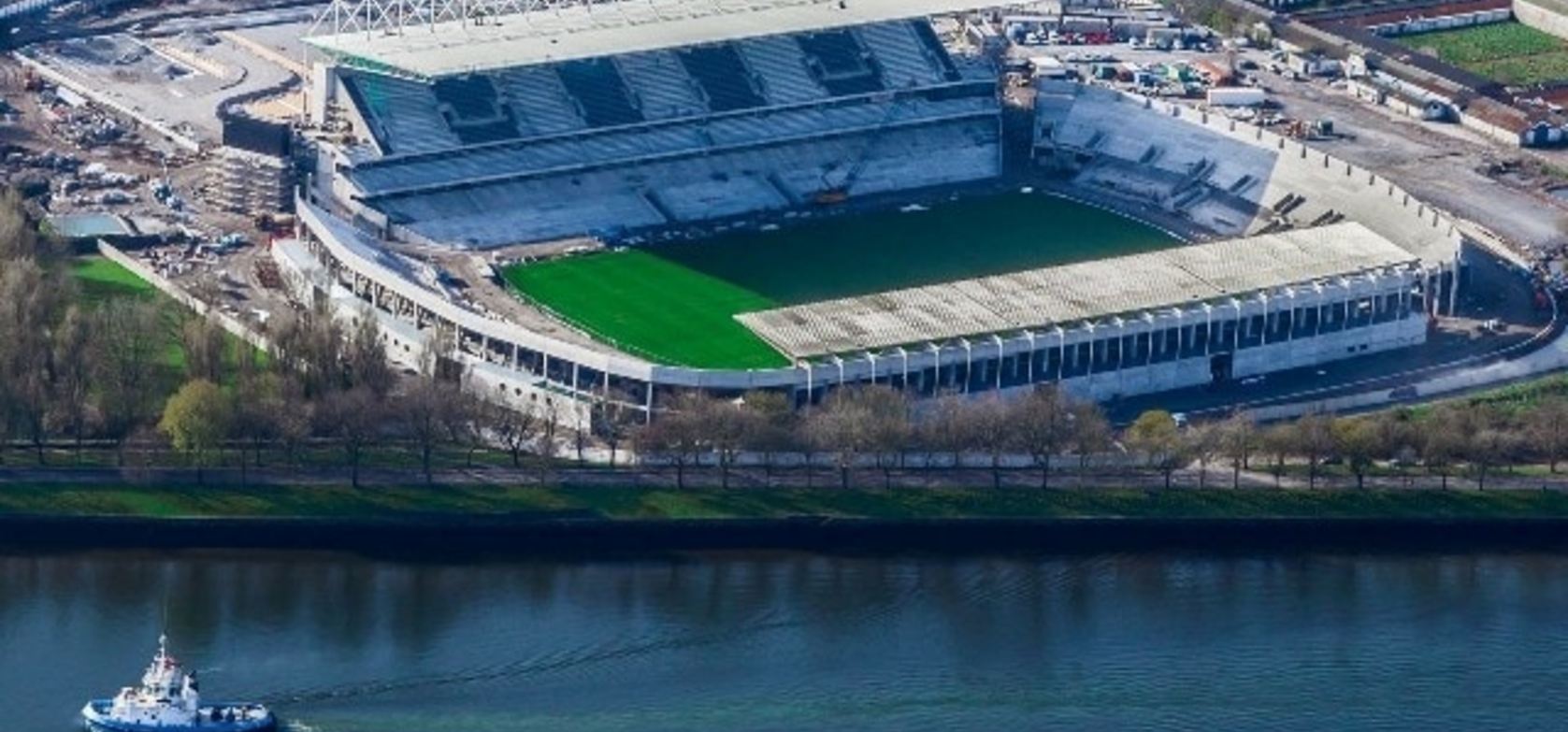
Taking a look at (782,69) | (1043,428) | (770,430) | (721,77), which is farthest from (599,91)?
(1043,428)

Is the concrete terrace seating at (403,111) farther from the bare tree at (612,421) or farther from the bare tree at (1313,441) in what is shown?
the bare tree at (1313,441)

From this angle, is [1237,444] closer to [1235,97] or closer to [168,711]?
[168,711]

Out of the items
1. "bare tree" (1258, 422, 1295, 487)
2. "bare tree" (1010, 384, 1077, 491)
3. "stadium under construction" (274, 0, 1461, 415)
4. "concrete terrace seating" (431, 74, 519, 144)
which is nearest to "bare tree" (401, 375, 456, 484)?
"stadium under construction" (274, 0, 1461, 415)

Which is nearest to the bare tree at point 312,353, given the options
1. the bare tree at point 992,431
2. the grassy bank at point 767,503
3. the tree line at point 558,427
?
the tree line at point 558,427

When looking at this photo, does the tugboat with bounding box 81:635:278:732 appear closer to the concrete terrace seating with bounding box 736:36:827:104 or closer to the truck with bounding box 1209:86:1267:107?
the concrete terrace seating with bounding box 736:36:827:104

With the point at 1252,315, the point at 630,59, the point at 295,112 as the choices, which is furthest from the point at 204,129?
the point at 1252,315

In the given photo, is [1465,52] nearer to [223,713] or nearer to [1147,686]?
[1147,686]
